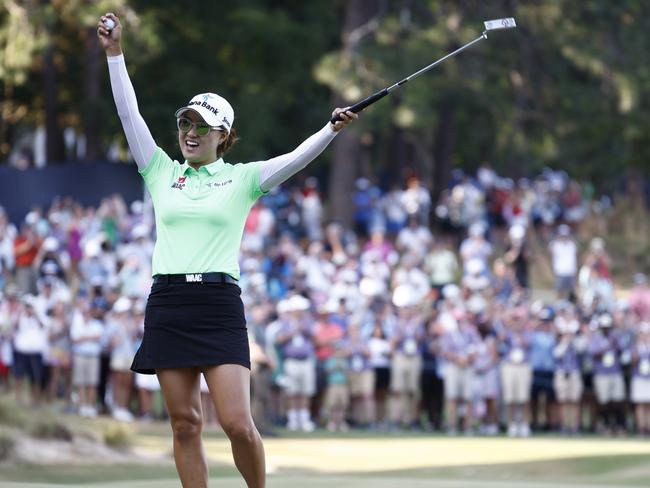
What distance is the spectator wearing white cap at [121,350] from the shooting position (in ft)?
60.3

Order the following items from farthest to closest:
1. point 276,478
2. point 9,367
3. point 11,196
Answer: point 11,196 < point 9,367 < point 276,478

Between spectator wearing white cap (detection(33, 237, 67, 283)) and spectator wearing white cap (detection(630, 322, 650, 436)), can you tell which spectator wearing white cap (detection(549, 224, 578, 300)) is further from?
spectator wearing white cap (detection(33, 237, 67, 283))

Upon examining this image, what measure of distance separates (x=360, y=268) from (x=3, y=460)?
33.6 ft

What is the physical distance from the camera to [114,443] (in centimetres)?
1423

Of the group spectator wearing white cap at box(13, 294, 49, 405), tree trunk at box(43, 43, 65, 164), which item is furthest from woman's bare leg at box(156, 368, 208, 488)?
tree trunk at box(43, 43, 65, 164)

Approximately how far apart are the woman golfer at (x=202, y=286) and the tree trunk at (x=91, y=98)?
23.7 m

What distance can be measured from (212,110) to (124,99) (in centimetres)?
43

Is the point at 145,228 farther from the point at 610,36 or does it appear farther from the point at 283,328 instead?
the point at 610,36

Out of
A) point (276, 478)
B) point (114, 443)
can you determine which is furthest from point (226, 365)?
point (114, 443)

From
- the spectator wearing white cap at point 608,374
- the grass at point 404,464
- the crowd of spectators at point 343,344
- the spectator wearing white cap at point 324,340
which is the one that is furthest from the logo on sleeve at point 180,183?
the spectator wearing white cap at point 608,374

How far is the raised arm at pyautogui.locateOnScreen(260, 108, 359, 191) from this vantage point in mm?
6250

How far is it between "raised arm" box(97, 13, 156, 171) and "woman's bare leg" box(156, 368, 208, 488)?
95 centimetres

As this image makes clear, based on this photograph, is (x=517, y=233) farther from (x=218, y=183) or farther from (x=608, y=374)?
(x=218, y=183)

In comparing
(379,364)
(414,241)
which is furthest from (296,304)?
(414,241)
